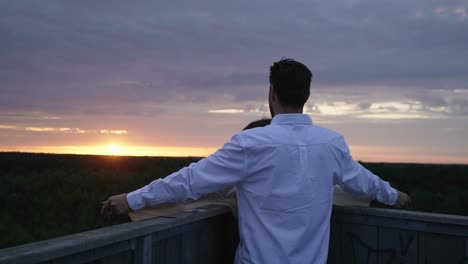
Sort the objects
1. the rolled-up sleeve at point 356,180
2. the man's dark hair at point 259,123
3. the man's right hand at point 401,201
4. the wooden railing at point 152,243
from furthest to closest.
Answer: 1. the man's dark hair at point 259,123
2. the man's right hand at point 401,201
3. the rolled-up sleeve at point 356,180
4. the wooden railing at point 152,243

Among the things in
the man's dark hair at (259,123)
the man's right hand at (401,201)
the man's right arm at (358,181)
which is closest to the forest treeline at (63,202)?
the man's dark hair at (259,123)

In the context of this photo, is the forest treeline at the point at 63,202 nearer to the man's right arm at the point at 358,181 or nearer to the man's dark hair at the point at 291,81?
the man's right arm at the point at 358,181

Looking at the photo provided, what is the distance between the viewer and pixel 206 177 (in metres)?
2.31

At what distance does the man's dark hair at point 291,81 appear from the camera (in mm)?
2314

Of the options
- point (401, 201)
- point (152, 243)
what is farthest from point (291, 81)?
point (401, 201)

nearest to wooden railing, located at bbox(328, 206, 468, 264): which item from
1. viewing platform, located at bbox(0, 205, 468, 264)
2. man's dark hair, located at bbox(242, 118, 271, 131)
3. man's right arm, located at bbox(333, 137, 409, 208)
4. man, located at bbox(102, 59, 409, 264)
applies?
viewing platform, located at bbox(0, 205, 468, 264)

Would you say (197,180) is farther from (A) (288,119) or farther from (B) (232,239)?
(B) (232,239)

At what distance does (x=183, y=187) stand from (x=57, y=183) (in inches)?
802

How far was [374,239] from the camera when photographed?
9.65 feet

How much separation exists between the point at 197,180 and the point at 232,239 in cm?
93

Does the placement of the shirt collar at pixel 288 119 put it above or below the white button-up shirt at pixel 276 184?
above

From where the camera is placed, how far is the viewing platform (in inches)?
79.4

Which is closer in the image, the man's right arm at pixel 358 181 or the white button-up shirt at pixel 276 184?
the white button-up shirt at pixel 276 184

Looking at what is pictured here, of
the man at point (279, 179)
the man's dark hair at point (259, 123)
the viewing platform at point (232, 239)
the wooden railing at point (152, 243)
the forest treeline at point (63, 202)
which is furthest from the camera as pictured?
the forest treeline at point (63, 202)
